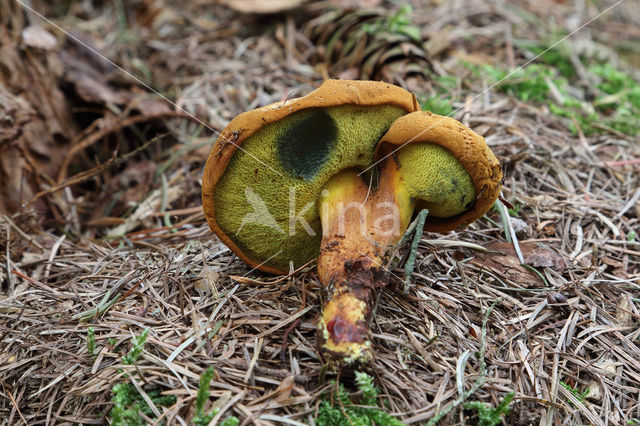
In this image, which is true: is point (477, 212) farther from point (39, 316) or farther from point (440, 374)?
point (39, 316)

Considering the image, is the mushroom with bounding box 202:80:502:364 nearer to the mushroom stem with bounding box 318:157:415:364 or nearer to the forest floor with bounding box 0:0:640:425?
the mushroom stem with bounding box 318:157:415:364

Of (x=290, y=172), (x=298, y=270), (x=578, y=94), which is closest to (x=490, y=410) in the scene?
(x=298, y=270)

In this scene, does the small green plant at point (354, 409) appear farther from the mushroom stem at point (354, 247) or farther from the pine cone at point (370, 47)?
the pine cone at point (370, 47)

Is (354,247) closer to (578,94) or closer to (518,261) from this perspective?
(518,261)

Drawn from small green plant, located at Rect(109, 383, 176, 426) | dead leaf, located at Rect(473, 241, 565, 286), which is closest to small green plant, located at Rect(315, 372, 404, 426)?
small green plant, located at Rect(109, 383, 176, 426)

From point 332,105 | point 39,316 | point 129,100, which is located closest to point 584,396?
point 332,105

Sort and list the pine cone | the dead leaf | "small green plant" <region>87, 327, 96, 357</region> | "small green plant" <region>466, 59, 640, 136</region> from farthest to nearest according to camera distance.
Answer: the pine cone
"small green plant" <region>466, 59, 640, 136</region>
the dead leaf
"small green plant" <region>87, 327, 96, 357</region>
